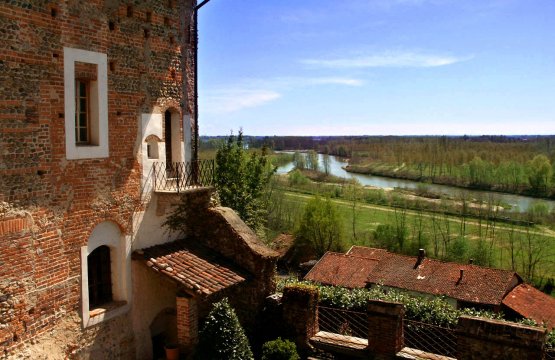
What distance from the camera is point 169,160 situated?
473 inches

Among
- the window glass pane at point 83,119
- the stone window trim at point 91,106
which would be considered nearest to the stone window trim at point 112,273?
the stone window trim at point 91,106

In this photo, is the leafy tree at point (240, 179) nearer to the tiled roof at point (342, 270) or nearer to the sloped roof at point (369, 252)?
the tiled roof at point (342, 270)

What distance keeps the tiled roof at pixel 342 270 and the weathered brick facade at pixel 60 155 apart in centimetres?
2659

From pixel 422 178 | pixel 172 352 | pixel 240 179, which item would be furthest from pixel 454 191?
pixel 172 352

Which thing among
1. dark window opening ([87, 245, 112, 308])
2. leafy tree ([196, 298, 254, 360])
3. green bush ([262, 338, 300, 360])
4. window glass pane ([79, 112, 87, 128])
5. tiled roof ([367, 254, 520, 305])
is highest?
window glass pane ([79, 112, 87, 128])

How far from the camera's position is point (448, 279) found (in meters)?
32.5

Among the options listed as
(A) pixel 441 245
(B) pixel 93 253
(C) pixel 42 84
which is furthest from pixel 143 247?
(A) pixel 441 245

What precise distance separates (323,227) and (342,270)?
1365 centimetres

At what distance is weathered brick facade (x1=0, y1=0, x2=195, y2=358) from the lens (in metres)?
7.89

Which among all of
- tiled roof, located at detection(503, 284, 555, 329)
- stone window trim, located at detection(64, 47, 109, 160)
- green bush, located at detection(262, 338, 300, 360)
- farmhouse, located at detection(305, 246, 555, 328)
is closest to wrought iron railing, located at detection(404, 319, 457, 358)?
green bush, located at detection(262, 338, 300, 360)

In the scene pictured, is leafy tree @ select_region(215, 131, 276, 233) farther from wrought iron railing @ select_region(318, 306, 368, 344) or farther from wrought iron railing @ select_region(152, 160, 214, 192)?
wrought iron railing @ select_region(318, 306, 368, 344)

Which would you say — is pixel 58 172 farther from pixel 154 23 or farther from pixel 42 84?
pixel 154 23

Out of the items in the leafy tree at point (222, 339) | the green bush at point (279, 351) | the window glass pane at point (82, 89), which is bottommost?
the green bush at point (279, 351)

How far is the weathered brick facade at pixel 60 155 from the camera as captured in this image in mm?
7895
